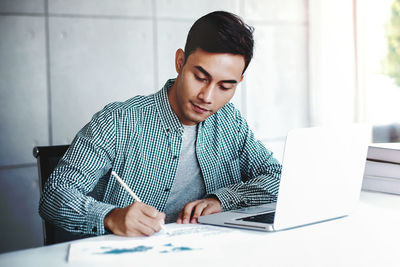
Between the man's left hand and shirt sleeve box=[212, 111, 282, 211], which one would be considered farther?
shirt sleeve box=[212, 111, 282, 211]

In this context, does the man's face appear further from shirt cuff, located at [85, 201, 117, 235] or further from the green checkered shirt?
shirt cuff, located at [85, 201, 117, 235]

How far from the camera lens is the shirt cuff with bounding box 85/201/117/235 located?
54.3 inches

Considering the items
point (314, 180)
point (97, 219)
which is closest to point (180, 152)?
point (97, 219)

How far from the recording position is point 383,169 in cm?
178

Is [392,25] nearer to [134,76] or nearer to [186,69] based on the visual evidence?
[134,76]

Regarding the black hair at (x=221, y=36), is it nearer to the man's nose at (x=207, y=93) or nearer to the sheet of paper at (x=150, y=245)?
the man's nose at (x=207, y=93)

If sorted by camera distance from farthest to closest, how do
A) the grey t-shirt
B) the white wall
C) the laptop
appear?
the white wall < the grey t-shirt < the laptop

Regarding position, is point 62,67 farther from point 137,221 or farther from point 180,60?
point 137,221

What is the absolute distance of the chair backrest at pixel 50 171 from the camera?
5.32 ft

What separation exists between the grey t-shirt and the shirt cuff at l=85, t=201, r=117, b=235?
0.46 m

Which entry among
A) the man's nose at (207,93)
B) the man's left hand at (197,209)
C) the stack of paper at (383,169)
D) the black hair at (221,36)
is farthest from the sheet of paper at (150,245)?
the stack of paper at (383,169)

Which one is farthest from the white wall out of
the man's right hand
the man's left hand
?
the man's right hand

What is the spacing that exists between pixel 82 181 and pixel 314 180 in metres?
0.68

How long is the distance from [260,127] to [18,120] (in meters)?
1.72
